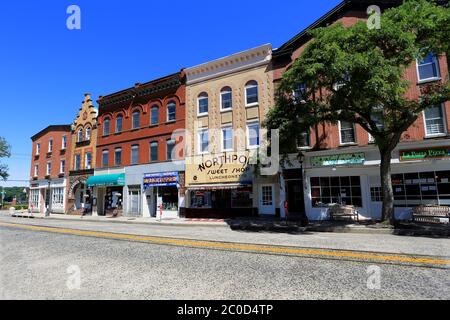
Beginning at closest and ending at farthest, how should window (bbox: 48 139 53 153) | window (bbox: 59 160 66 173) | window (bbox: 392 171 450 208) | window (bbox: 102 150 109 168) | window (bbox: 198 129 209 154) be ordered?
window (bbox: 392 171 450 208), window (bbox: 198 129 209 154), window (bbox: 102 150 109 168), window (bbox: 59 160 66 173), window (bbox: 48 139 53 153)

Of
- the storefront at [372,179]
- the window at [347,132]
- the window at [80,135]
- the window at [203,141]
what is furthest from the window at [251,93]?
the window at [80,135]

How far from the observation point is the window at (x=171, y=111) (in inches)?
995

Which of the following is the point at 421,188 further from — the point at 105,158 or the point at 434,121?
the point at 105,158

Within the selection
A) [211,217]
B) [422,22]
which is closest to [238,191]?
[211,217]

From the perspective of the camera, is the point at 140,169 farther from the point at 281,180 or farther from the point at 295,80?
the point at 295,80

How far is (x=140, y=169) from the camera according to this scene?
26141 millimetres

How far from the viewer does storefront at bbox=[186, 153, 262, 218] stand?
2045 centimetres

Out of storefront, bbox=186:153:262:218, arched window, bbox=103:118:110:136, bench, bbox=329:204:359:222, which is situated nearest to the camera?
bench, bbox=329:204:359:222

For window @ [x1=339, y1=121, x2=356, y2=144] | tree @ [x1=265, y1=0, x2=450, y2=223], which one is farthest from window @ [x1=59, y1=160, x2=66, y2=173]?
window @ [x1=339, y1=121, x2=356, y2=144]

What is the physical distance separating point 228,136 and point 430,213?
13.8m

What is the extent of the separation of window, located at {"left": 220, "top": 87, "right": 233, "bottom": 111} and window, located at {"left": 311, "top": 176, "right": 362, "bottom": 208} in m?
9.03

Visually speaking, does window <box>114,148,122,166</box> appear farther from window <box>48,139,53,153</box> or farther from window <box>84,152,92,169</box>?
window <box>48,139,53,153</box>

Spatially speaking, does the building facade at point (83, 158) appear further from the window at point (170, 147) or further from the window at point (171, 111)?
the window at point (170, 147)

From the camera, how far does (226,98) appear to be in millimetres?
22969
